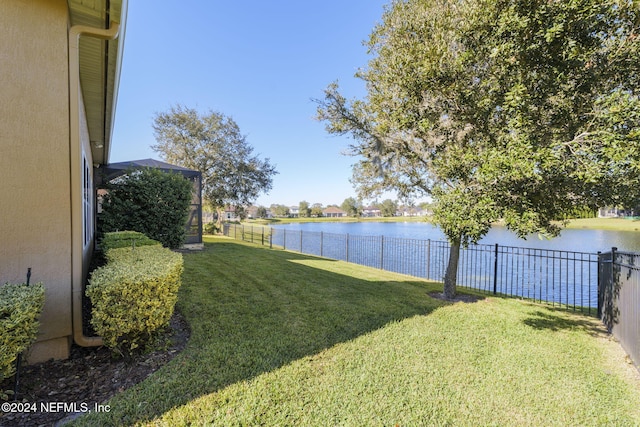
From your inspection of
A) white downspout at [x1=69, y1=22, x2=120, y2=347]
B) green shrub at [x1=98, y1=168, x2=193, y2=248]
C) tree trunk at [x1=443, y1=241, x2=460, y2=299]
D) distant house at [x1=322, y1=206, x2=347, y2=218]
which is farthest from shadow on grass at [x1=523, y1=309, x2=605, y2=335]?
distant house at [x1=322, y1=206, x2=347, y2=218]

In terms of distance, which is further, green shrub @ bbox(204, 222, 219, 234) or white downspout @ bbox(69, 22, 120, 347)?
green shrub @ bbox(204, 222, 219, 234)

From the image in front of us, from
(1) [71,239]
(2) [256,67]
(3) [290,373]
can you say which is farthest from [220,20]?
(3) [290,373]

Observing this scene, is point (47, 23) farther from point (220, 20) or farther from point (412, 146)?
point (220, 20)

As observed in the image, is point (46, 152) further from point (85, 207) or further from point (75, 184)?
point (85, 207)

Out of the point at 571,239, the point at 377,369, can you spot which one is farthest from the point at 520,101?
the point at 571,239

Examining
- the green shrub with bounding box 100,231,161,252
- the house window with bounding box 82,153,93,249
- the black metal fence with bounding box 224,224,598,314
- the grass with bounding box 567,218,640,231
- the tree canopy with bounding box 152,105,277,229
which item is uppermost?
the tree canopy with bounding box 152,105,277,229

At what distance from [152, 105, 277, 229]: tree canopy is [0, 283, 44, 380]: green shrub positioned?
61.6ft

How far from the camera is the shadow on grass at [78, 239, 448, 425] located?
246 cm

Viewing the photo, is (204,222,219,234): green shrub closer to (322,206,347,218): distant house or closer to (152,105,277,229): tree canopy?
(152,105,277,229): tree canopy

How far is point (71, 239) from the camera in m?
2.92

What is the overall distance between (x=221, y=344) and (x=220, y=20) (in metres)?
10.1

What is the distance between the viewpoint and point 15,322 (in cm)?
201

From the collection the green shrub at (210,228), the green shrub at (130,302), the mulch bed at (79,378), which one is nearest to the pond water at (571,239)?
the green shrub at (130,302)

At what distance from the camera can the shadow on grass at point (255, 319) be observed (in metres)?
2.46
